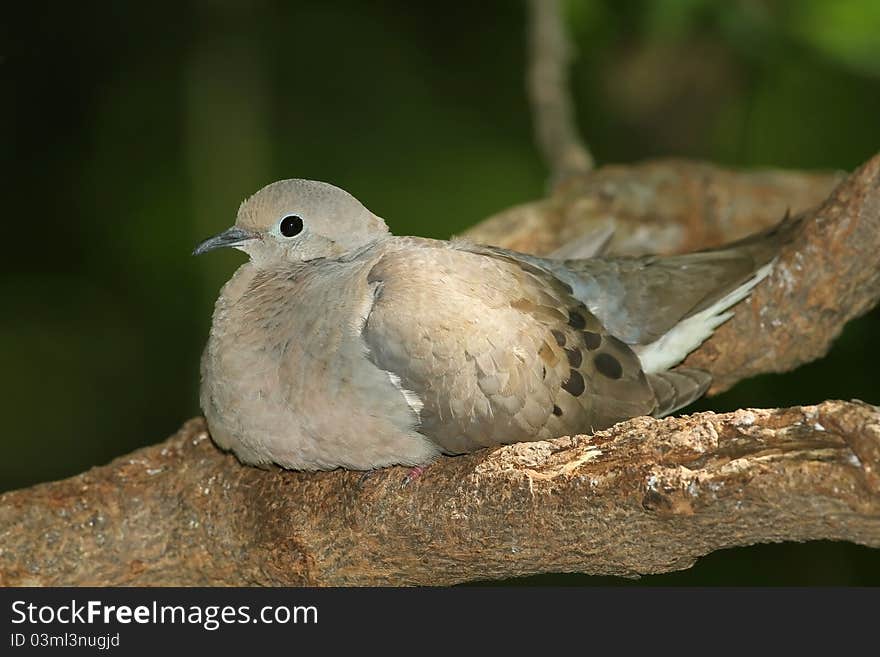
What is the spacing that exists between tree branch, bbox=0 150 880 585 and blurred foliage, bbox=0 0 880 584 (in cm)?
204

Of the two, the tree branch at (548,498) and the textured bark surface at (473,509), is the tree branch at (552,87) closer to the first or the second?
the tree branch at (548,498)

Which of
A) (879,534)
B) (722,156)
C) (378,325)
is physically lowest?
(879,534)

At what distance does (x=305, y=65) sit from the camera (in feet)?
26.8

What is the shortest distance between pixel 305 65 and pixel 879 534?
642cm

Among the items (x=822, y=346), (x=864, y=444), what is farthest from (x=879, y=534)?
(x=822, y=346)

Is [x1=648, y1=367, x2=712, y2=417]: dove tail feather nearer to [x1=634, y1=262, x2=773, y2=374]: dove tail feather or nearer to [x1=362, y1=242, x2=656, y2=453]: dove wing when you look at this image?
[x1=634, y1=262, x2=773, y2=374]: dove tail feather

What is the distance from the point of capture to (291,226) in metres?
4.12

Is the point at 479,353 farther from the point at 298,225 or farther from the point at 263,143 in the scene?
the point at 263,143

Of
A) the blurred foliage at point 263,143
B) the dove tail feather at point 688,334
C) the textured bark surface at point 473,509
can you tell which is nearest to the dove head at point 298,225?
the textured bark surface at point 473,509

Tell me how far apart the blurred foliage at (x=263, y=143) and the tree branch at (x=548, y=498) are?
204 centimetres

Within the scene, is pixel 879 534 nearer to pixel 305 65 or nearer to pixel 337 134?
pixel 337 134

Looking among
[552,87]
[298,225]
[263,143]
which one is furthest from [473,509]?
[263,143]

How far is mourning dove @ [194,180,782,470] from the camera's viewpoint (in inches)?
140

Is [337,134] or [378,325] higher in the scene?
[337,134]
